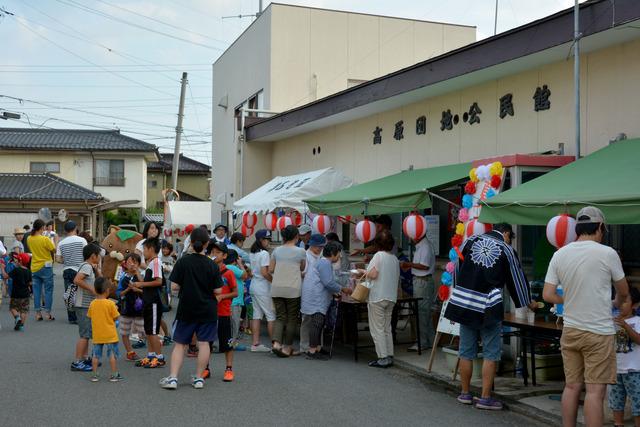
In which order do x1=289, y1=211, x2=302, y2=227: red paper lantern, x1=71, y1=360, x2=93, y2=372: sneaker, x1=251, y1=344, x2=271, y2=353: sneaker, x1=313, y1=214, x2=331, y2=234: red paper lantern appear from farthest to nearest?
x1=289, y1=211, x2=302, y2=227: red paper lantern → x1=313, y1=214, x2=331, y2=234: red paper lantern → x1=251, y1=344, x2=271, y2=353: sneaker → x1=71, y1=360, x2=93, y2=372: sneaker

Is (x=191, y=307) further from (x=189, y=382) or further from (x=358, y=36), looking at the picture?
(x=358, y=36)

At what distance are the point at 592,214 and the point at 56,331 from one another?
31.4 ft

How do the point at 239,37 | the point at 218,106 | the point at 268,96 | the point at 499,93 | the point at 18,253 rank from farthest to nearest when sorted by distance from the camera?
the point at 218,106 < the point at 239,37 < the point at 268,96 < the point at 18,253 < the point at 499,93

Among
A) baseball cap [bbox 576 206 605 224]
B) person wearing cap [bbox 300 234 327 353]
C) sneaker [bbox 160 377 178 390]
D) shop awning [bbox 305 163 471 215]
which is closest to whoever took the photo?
baseball cap [bbox 576 206 605 224]

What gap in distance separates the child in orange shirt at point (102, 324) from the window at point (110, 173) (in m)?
35.3

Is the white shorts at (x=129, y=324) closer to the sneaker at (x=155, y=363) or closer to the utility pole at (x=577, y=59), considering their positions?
the sneaker at (x=155, y=363)

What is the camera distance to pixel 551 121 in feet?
30.7

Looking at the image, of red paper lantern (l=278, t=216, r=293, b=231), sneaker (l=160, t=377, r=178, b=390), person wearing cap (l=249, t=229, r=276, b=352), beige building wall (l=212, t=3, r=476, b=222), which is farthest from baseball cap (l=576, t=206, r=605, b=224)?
beige building wall (l=212, t=3, r=476, b=222)

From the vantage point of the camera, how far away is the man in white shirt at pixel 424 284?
10.2 m

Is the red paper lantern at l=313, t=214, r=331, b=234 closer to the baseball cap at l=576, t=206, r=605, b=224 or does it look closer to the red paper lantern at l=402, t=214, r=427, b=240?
the red paper lantern at l=402, t=214, r=427, b=240

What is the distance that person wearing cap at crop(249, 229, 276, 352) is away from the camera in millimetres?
10320

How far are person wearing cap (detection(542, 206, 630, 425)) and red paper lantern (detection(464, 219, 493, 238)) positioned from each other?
2.37 meters

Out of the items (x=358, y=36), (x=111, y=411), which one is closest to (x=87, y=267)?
(x=111, y=411)

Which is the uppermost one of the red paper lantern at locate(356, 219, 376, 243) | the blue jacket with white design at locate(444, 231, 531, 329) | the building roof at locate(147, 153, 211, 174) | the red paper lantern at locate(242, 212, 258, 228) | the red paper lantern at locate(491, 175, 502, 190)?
the building roof at locate(147, 153, 211, 174)
